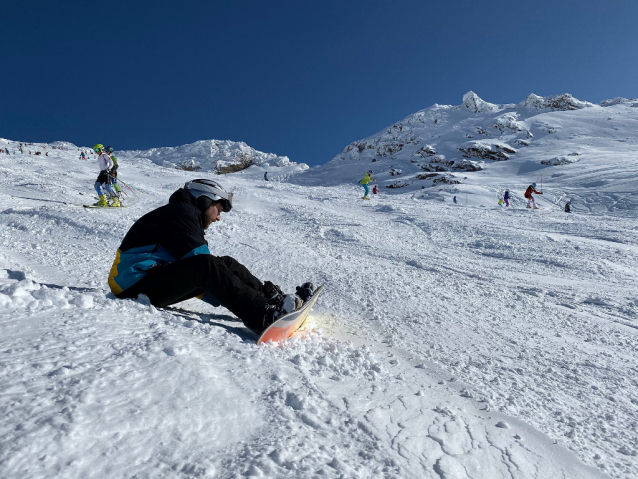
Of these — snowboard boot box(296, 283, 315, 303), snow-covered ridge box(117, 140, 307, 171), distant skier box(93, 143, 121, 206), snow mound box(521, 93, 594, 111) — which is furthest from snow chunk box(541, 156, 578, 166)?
snow-covered ridge box(117, 140, 307, 171)

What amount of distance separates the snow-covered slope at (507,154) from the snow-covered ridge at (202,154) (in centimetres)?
4839

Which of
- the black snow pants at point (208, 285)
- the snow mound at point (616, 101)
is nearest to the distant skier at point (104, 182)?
the black snow pants at point (208, 285)

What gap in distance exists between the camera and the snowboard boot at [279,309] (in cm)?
248

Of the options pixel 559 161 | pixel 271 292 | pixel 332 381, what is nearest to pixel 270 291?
pixel 271 292

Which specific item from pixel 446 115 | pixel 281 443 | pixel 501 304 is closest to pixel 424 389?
pixel 281 443

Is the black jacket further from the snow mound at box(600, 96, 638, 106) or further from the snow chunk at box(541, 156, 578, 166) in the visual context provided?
the snow mound at box(600, 96, 638, 106)

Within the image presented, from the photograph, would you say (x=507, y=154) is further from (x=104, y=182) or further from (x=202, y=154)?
(x=202, y=154)

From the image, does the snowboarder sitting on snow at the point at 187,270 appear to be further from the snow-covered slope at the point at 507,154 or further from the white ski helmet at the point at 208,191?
the snow-covered slope at the point at 507,154

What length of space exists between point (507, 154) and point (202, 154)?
95082 mm

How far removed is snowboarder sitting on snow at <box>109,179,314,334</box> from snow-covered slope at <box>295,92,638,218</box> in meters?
22.6

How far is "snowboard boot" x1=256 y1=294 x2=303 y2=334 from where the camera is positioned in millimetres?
2480

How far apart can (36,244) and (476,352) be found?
6.07 meters

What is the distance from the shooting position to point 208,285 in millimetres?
2588

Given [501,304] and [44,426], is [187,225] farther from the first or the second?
[501,304]
